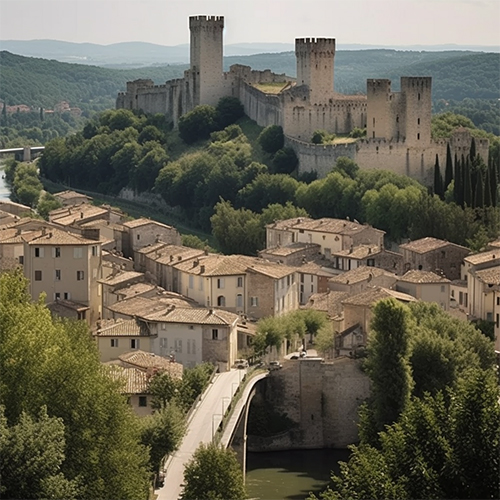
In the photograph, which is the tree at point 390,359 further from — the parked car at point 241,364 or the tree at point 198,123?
the tree at point 198,123

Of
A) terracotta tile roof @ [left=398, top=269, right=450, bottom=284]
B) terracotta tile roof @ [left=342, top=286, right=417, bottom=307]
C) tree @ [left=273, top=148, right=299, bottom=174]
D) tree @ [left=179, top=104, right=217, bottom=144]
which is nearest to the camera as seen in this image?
terracotta tile roof @ [left=342, top=286, right=417, bottom=307]

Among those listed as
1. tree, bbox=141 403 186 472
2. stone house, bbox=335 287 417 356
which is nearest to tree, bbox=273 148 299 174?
stone house, bbox=335 287 417 356

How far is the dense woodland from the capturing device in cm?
5838

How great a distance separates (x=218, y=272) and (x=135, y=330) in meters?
5.76

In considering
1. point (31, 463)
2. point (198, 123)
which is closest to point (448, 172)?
point (198, 123)

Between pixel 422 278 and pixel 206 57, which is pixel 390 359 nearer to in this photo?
pixel 422 278

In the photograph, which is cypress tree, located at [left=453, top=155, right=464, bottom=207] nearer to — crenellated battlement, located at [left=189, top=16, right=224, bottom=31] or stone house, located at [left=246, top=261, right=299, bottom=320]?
stone house, located at [left=246, top=261, right=299, bottom=320]

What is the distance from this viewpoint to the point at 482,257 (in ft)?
161

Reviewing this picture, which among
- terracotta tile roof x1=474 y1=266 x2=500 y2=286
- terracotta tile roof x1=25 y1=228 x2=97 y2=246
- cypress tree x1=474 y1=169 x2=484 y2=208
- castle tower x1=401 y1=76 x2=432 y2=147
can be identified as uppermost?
castle tower x1=401 y1=76 x2=432 y2=147

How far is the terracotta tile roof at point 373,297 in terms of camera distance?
143 feet

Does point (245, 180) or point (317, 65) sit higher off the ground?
point (317, 65)

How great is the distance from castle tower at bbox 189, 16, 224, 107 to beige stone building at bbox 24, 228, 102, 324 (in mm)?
44220

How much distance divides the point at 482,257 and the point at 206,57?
4113 cm

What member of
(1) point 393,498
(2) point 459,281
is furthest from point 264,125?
(1) point 393,498
